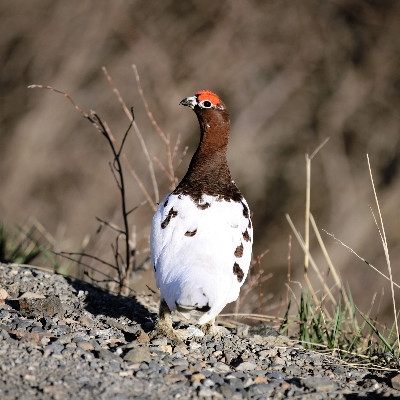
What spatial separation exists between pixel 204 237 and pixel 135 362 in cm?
78

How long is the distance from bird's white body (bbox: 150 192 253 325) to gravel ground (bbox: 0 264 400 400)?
261 mm

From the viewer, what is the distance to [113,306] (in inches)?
176

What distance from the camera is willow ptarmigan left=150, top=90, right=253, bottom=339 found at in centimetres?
362

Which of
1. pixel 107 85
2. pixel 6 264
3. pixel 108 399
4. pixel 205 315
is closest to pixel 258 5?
pixel 107 85

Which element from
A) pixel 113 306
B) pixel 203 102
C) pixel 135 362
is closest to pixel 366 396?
pixel 135 362

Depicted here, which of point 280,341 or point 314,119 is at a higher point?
point 314,119

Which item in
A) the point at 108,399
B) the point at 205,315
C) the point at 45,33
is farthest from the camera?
the point at 45,33

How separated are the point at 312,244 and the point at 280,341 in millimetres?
3781

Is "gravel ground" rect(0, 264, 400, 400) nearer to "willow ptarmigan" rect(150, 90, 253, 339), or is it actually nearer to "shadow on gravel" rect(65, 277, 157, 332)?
"shadow on gravel" rect(65, 277, 157, 332)

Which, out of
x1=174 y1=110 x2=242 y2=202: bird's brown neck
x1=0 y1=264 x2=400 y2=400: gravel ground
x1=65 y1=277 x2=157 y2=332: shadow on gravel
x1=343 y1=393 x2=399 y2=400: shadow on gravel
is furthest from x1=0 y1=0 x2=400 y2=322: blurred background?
x1=343 y1=393 x2=399 y2=400: shadow on gravel

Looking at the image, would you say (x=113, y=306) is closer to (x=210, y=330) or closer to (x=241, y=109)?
(x=210, y=330)

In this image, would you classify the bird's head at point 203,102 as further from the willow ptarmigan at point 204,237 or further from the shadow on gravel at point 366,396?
the shadow on gravel at point 366,396

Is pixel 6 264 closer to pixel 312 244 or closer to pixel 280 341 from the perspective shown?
pixel 280 341

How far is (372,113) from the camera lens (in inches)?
319
